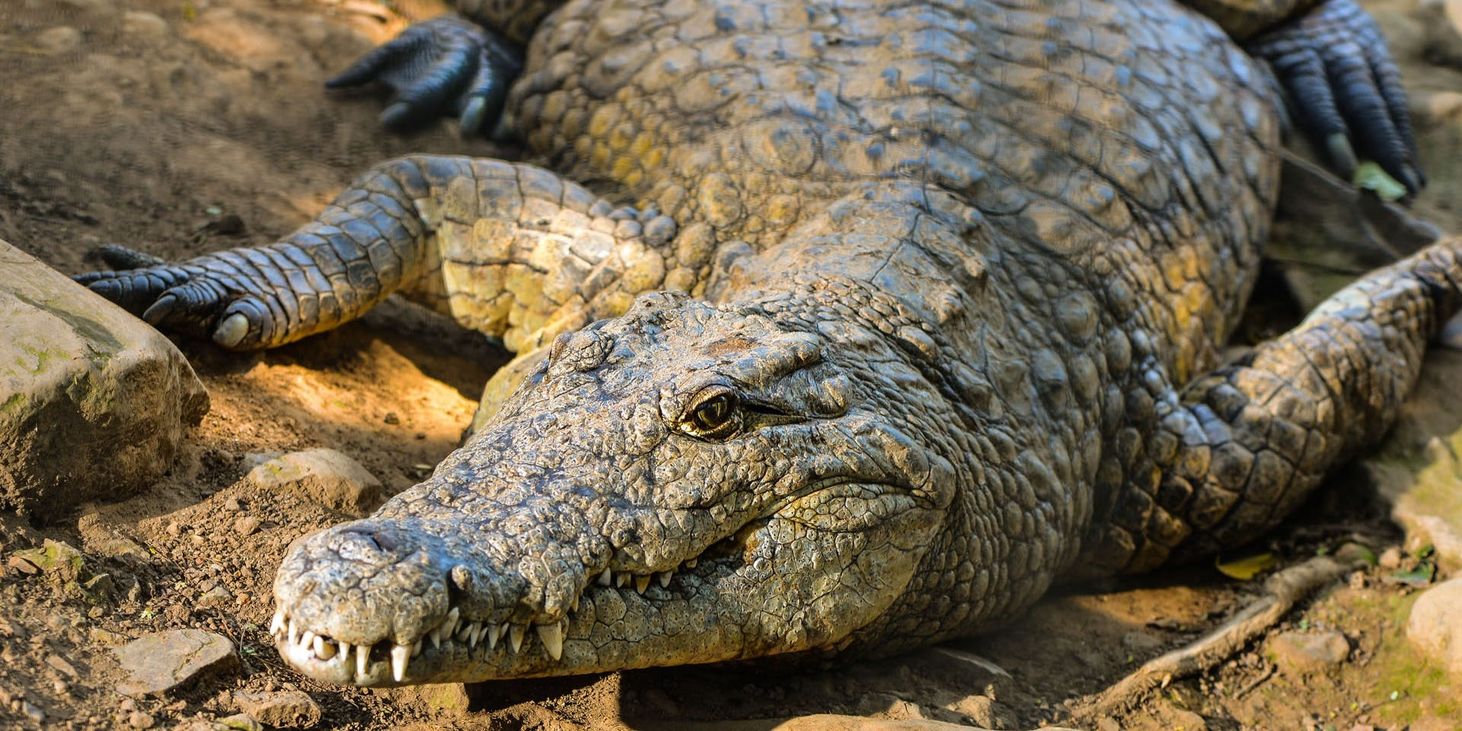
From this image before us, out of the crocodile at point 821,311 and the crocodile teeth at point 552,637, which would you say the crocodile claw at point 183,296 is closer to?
the crocodile at point 821,311

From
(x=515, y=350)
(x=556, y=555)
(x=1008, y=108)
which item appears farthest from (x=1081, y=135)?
(x=556, y=555)

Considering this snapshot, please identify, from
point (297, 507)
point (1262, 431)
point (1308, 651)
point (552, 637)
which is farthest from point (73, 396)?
point (1262, 431)

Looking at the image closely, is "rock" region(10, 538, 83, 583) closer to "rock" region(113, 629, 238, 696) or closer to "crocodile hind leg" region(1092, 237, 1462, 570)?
"rock" region(113, 629, 238, 696)

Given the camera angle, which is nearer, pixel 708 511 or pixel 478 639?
pixel 478 639

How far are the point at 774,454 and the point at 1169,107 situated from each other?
3.04 metres

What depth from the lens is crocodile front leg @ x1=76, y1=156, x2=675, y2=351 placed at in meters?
4.33

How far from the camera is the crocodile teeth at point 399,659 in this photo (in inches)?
93.0

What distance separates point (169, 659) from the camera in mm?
2639

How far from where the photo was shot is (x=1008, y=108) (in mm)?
4836

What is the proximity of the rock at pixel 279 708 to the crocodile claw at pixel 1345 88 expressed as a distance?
5.46 m

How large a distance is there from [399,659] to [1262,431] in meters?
3.29

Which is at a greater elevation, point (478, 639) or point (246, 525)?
point (478, 639)

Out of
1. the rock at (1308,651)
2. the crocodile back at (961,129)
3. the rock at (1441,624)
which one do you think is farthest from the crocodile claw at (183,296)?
the rock at (1441,624)

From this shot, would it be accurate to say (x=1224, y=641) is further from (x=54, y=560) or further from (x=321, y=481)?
(x=54, y=560)
